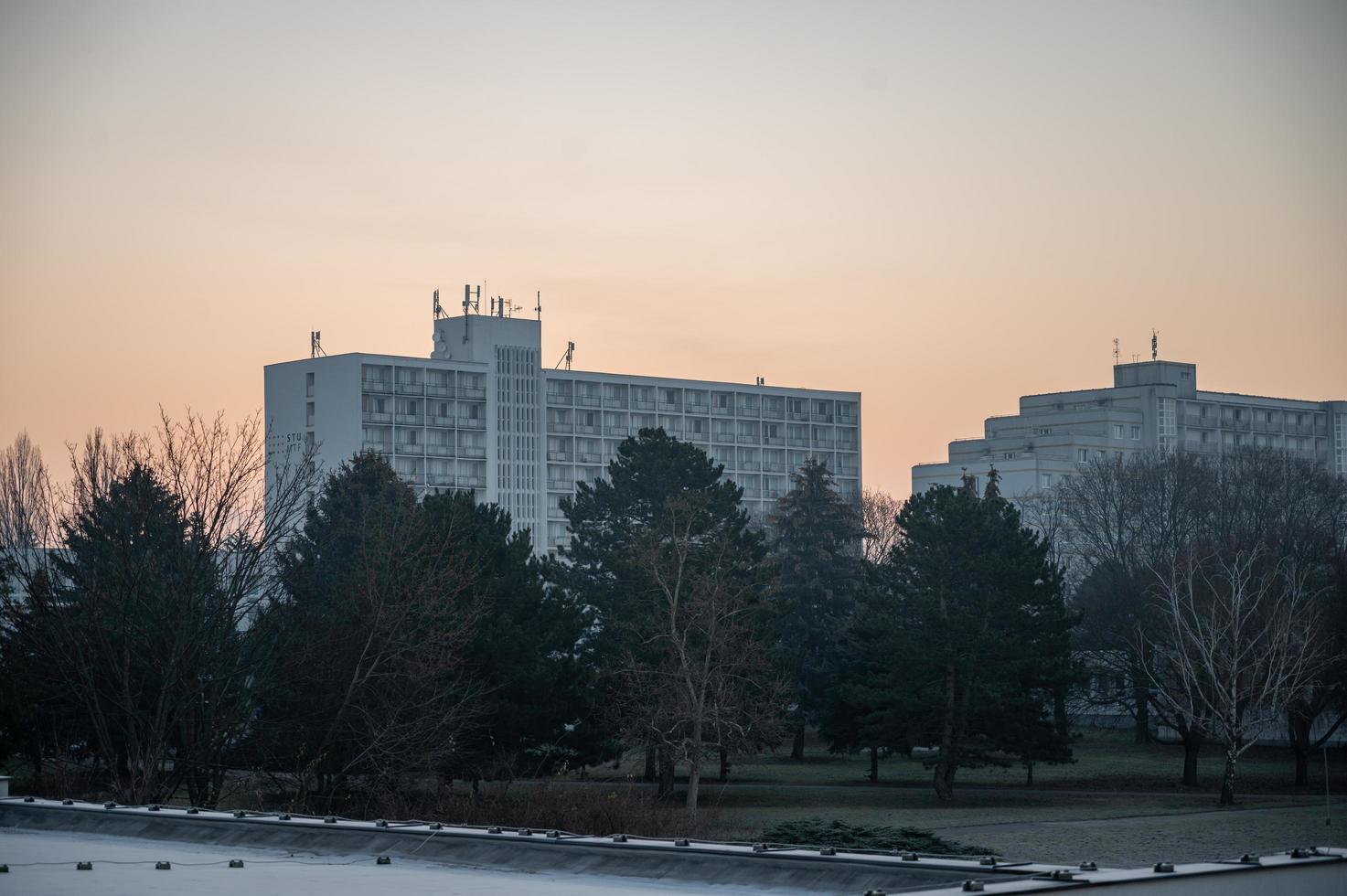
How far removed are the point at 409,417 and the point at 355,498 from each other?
6857 centimetres

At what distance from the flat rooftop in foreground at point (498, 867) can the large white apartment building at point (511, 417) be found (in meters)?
102

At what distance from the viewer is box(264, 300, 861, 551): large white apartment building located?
126438 millimetres

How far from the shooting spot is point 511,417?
13375 centimetres

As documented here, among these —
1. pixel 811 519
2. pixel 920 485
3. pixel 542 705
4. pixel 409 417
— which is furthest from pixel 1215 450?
pixel 542 705

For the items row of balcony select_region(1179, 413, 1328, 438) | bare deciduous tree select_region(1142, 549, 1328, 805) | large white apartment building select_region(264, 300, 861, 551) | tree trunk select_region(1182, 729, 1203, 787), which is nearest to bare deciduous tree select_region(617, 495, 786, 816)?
bare deciduous tree select_region(1142, 549, 1328, 805)

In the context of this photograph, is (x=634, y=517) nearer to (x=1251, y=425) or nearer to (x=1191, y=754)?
(x=1191, y=754)

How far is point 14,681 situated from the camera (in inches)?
1588

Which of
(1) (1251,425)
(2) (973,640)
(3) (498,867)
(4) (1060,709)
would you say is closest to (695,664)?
(2) (973,640)

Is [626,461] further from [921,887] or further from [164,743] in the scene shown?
[921,887]

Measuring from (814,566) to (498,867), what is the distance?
196 ft

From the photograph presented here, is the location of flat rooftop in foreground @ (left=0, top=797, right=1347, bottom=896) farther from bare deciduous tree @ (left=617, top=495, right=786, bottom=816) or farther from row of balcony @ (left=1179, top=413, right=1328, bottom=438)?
row of balcony @ (left=1179, top=413, right=1328, bottom=438)

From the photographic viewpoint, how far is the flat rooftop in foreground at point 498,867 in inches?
471

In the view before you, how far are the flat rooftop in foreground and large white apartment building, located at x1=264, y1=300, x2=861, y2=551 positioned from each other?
335 feet

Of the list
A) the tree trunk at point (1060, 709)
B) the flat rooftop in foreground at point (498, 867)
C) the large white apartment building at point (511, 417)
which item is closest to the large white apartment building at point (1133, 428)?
the large white apartment building at point (511, 417)
